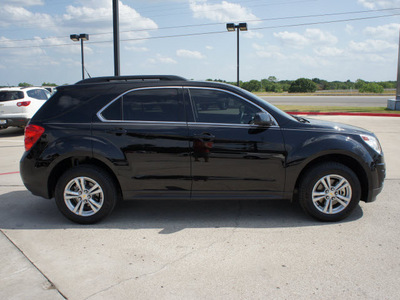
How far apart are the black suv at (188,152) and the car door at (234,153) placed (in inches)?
0.5

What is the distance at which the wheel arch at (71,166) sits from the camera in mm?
4898

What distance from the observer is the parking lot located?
329 centimetres

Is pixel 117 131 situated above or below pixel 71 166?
above

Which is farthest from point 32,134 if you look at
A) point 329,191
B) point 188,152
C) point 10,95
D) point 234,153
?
point 10,95

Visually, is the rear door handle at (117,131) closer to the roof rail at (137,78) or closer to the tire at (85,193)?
the tire at (85,193)

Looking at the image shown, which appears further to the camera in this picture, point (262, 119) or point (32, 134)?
point (32, 134)

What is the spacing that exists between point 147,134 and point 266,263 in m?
2.02

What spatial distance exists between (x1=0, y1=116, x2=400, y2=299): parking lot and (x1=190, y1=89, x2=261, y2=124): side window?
4.17 ft

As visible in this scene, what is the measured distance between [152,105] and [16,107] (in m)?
10.3

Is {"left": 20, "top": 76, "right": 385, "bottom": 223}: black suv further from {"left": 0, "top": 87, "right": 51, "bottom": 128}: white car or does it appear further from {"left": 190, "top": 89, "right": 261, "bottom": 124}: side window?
{"left": 0, "top": 87, "right": 51, "bottom": 128}: white car

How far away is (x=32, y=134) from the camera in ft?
15.9

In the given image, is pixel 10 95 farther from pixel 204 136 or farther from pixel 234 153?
pixel 234 153

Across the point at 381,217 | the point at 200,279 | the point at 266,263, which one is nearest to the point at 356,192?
the point at 381,217

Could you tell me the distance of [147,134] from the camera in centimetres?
471
